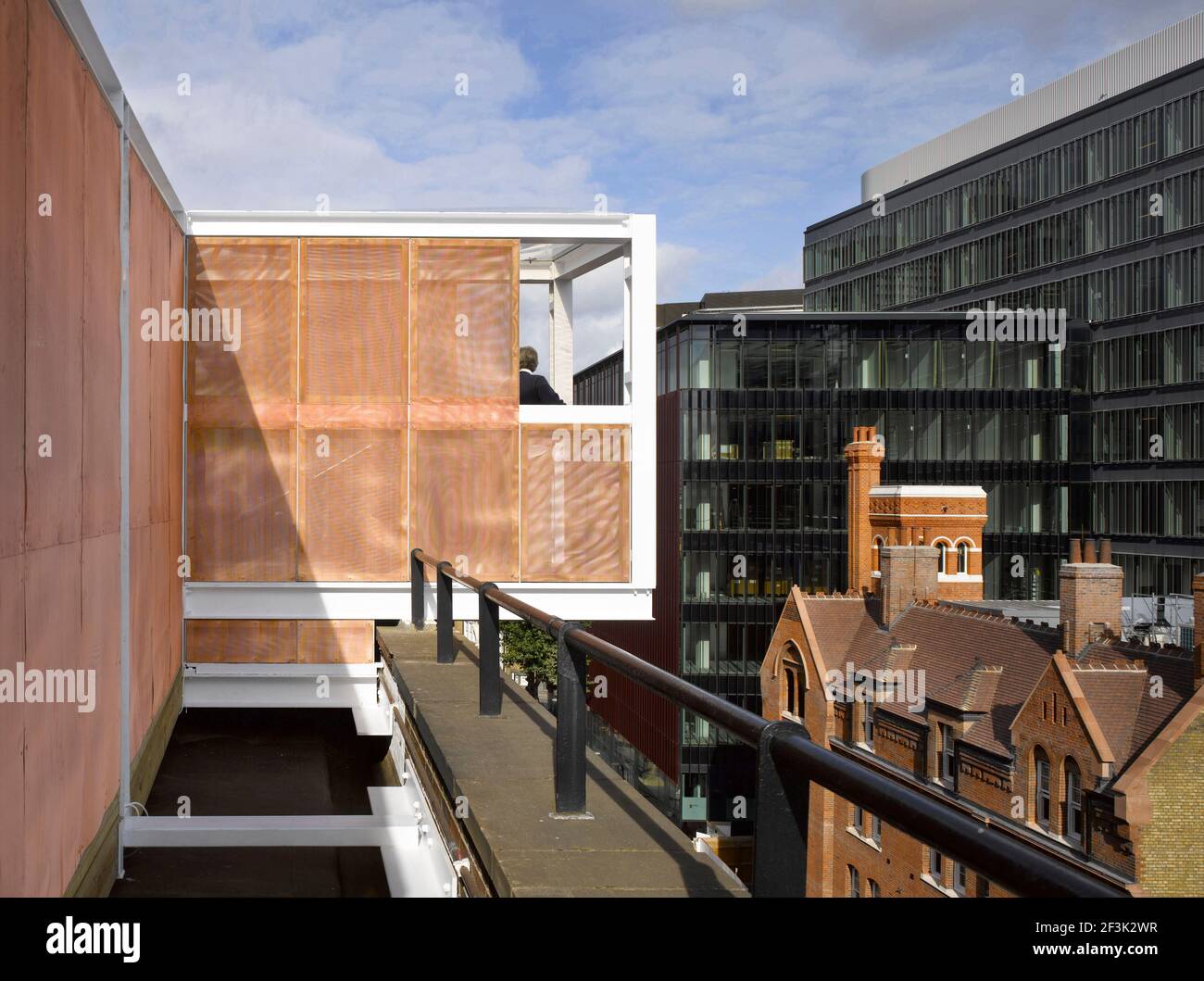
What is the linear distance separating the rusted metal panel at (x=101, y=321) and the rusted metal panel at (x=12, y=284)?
3.41ft

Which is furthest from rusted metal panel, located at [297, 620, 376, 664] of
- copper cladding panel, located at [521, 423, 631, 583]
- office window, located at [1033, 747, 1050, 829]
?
office window, located at [1033, 747, 1050, 829]

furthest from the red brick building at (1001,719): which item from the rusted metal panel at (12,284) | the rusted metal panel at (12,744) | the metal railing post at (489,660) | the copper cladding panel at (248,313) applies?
the rusted metal panel at (12,284)

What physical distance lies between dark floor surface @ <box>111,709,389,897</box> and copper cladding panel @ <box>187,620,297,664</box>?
37cm

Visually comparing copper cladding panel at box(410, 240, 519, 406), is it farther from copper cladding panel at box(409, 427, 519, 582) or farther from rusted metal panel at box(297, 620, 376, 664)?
rusted metal panel at box(297, 620, 376, 664)

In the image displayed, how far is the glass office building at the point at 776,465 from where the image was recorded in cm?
4400

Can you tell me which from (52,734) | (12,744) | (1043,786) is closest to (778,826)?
(12,744)

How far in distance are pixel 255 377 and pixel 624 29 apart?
4507 millimetres

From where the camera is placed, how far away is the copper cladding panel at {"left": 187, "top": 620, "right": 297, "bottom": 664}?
8.48m

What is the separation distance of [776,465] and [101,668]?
1636 inches

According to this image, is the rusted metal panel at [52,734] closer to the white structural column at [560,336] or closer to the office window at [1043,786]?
the white structural column at [560,336]

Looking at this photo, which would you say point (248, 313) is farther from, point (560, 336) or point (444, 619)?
point (444, 619)

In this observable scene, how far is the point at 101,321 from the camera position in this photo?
4434mm
